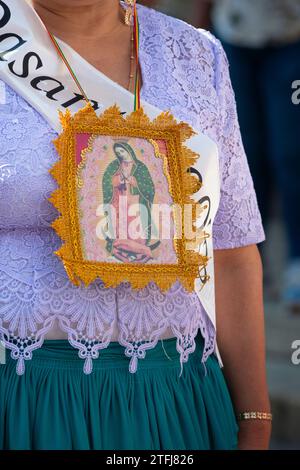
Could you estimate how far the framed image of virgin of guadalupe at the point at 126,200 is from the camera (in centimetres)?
210

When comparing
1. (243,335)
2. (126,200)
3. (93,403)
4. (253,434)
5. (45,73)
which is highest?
(45,73)

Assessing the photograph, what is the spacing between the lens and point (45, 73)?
7.36 ft

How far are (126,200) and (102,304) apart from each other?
215mm

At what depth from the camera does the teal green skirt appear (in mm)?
2102

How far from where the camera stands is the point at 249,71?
482cm

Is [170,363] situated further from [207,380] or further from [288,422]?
[288,422]

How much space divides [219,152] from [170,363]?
491 millimetres

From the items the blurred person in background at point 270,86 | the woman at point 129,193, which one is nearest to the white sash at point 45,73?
the woman at point 129,193

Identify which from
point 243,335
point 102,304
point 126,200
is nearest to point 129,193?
point 126,200

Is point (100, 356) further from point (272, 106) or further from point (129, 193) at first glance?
point (272, 106)

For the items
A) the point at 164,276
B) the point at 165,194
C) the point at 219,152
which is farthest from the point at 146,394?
the point at 219,152

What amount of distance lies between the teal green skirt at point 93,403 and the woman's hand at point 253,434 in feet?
0.80

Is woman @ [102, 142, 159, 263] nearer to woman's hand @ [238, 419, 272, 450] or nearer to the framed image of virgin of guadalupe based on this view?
the framed image of virgin of guadalupe
